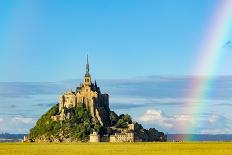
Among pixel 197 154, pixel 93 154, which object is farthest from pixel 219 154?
pixel 93 154

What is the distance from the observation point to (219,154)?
8200 cm

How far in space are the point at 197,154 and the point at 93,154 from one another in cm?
1470

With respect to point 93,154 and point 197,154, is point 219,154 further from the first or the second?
point 93,154

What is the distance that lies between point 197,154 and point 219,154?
11.8 feet

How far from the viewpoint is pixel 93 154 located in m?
84.9

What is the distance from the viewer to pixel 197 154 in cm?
8438

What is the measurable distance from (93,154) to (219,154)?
17632 mm
